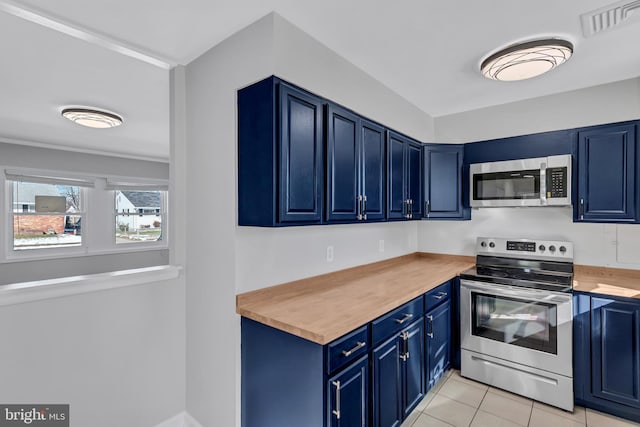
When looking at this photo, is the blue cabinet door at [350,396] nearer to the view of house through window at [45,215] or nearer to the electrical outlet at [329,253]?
the electrical outlet at [329,253]

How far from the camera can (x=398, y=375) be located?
189 centimetres

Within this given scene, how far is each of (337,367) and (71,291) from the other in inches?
61.3

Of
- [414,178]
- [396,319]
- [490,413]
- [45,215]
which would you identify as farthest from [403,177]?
[45,215]

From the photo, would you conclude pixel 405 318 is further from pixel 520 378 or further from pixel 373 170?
pixel 520 378

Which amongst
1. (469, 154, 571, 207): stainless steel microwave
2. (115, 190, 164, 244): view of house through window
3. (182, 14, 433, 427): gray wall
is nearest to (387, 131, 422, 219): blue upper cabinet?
(182, 14, 433, 427): gray wall

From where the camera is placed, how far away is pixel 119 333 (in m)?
1.93

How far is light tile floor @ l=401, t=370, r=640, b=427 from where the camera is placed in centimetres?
212

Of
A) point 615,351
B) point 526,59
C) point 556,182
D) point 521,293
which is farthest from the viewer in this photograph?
point 556,182

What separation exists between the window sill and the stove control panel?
2904mm

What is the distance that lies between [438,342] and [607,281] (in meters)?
1.44

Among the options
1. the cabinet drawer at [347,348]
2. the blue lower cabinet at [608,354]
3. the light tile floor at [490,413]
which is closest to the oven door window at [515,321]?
the blue lower cabinet at [608,354]

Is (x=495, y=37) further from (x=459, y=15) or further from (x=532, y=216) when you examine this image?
(x=532, y=216)

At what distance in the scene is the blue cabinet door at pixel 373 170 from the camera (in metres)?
2.18

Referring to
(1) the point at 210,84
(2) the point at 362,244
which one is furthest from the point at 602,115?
(1) the point at 210,84
